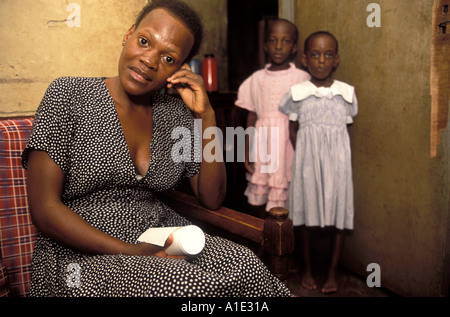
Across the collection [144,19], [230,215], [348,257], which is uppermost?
[144,19]

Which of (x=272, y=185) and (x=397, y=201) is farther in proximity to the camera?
(x=272, y=185)

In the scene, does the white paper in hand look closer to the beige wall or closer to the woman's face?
the woman's face

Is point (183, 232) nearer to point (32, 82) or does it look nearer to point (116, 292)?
point (116, 292)

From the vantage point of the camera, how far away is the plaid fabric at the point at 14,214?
1.30m

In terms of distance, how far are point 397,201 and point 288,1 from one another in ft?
5.55

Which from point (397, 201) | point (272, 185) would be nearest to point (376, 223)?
point (397, 201)

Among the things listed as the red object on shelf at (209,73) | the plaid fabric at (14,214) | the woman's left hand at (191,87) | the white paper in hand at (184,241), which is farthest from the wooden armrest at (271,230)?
the red object on shelf at (209,73)

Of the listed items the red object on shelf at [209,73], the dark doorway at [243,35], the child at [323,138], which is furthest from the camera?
the dark doorway at [243,35]

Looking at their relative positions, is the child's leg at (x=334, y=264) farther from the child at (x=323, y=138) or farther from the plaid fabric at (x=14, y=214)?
the plaid fabric at (x=14, y=214)

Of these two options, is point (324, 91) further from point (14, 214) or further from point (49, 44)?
point (14, 214)

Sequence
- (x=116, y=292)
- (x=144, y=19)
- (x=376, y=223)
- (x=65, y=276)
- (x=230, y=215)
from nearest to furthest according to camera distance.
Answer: (x=116, y=292) < (x=65, y=276) < (x=144, y=19) < (x=230, y=215) < (x=376, y=223)

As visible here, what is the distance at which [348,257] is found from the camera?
271 centimetres

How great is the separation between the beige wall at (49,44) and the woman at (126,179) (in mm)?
327

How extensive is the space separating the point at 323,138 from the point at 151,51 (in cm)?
138
